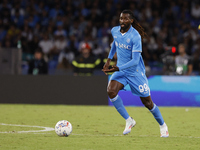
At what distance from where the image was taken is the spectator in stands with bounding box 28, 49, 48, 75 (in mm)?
14844

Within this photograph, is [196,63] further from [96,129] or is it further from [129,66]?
[129,66]

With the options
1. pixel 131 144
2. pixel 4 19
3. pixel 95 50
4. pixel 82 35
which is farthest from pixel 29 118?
pixel 4 19

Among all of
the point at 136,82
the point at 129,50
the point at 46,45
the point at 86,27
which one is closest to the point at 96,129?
the point at 136,82

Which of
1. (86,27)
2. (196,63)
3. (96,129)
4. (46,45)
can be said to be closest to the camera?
(96,129)

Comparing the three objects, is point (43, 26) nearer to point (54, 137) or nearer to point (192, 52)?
point (192, 52)

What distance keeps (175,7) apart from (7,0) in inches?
282

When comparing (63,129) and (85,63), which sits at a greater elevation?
(63,129)

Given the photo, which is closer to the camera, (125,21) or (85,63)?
(125,21)

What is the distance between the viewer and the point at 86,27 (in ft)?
59.0

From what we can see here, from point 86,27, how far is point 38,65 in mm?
3780

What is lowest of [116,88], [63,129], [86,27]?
[86,27]

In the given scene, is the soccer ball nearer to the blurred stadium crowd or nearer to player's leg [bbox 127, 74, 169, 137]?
player's leg [bbox 127, 74, 169, 137]

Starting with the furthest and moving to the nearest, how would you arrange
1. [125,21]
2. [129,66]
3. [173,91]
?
[173,91]
[125,21]
[129,66]

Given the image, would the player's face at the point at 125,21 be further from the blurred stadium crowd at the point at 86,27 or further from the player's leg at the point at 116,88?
the blurred stadium crowd at the point at 86,27
